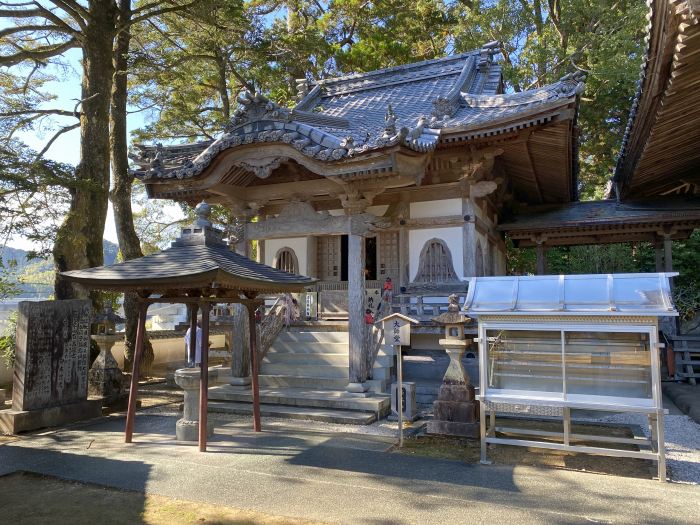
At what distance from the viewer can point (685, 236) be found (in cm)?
1329

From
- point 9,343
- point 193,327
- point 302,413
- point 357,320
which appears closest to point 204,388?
point 193,327

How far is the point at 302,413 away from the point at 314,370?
1.72 metres

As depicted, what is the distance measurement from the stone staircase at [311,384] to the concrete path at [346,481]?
1.11 m

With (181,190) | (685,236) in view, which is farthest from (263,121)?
(685,236)

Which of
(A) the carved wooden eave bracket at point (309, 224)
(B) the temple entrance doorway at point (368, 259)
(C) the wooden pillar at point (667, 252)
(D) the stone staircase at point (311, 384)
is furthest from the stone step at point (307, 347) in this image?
(C) the wooden pillar at point (667, 252)

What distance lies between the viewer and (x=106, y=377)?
33.3ft

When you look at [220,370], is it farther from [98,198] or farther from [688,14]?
[688,14]

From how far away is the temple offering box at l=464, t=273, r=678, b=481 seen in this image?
17.8 feet

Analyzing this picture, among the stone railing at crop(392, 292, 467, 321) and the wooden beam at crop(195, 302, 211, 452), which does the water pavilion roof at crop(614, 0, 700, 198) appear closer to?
the stone railing at crop(392, 292, 467, 321)

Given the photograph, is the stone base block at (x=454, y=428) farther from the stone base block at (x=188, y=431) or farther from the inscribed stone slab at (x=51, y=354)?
the inscribed stone slab at (x=51, y=354)

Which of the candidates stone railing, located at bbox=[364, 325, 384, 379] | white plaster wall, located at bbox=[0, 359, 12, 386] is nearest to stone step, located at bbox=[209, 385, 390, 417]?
stone railing, located at bbox=[364, 325, 384, 379]

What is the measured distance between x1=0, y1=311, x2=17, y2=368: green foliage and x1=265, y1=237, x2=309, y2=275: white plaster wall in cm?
628

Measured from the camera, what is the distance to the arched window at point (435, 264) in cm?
1121

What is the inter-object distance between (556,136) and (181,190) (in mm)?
7756
